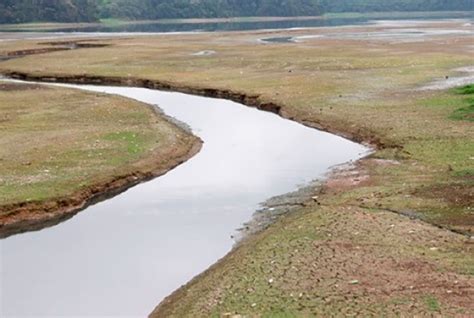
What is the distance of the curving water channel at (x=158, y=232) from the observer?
1609 centimetres

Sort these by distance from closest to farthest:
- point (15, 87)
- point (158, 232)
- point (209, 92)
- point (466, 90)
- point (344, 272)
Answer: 1. point (344, 272)
2. point (158, 232)
3. point (466, 90)
4. point (209, 92)
5. point (15, 87)

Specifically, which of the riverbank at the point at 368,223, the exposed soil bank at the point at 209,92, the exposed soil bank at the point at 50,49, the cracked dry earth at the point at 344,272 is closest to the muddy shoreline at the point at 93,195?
the exposed soil bank at the point at 209,92

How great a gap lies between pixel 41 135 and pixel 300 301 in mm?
20176

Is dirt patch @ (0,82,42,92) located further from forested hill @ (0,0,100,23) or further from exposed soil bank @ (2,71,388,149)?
forested hill @ (0,0,100,23)

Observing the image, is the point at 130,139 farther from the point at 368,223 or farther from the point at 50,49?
the point at 50,49

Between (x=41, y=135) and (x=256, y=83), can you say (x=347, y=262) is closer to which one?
(x=41, y=135)

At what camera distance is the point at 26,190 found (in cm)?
2344

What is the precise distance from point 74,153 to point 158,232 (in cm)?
896

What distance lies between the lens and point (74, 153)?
92.7 ft

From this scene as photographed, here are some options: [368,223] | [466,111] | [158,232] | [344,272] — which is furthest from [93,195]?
[466,111]

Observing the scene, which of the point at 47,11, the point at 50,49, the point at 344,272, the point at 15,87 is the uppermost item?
the point at 344,272

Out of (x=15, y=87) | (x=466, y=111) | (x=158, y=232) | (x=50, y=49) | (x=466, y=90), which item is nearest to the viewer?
(x=158, y=232)

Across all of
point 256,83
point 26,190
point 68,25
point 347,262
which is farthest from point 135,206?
point 68,25

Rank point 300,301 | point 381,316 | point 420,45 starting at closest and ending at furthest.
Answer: point 381,316 → point 300,301 → point 420,45
